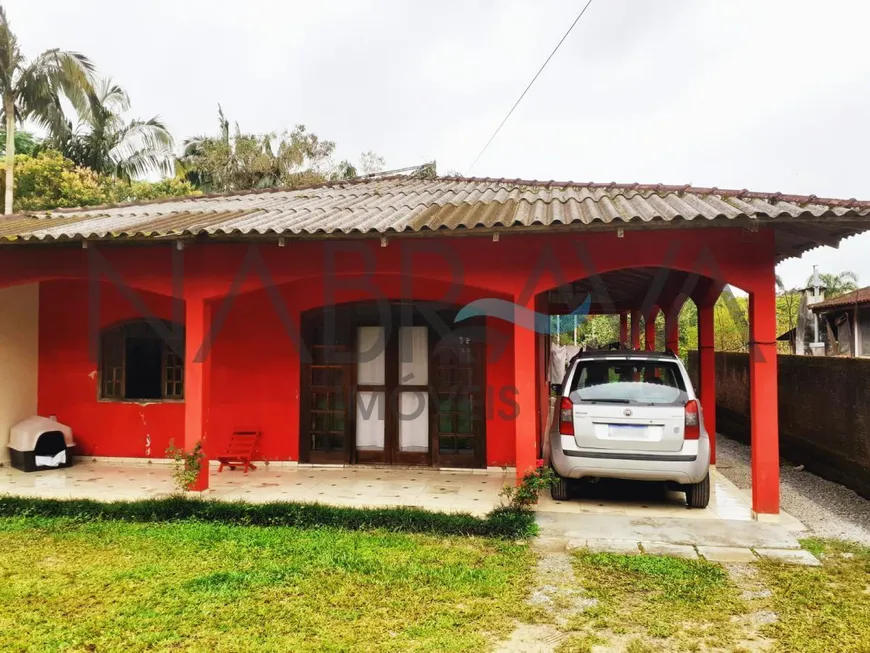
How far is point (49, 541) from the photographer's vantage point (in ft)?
17.1

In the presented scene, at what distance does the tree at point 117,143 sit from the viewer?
20141 millimetres

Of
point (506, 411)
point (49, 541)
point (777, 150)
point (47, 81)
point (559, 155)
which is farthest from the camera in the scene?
point (559, 155)

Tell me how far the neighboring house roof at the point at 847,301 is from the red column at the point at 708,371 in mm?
11838

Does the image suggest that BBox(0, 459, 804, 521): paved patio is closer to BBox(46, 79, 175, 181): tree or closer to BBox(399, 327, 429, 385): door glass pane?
BBox(399, 327, 429, 385): door glass pane

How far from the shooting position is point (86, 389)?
8.66 meters

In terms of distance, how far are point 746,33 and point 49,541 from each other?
10314 millimetres

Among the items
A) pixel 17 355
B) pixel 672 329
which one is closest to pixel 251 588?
pixel 17 355

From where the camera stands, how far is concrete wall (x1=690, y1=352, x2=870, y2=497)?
258 inches

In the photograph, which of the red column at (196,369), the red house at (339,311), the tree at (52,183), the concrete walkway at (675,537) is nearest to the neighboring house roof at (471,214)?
the red house at (339,311)

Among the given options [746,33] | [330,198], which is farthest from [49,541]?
[746,33]

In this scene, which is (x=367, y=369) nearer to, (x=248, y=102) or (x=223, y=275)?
(x=223, y=275)

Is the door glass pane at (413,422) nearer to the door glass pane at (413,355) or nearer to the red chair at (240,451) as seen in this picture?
the door glass pane at (413,355)

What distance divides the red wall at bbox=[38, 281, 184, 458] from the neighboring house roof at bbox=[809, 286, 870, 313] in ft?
61.0

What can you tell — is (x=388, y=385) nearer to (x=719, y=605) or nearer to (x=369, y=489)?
(x=369, y=489)
